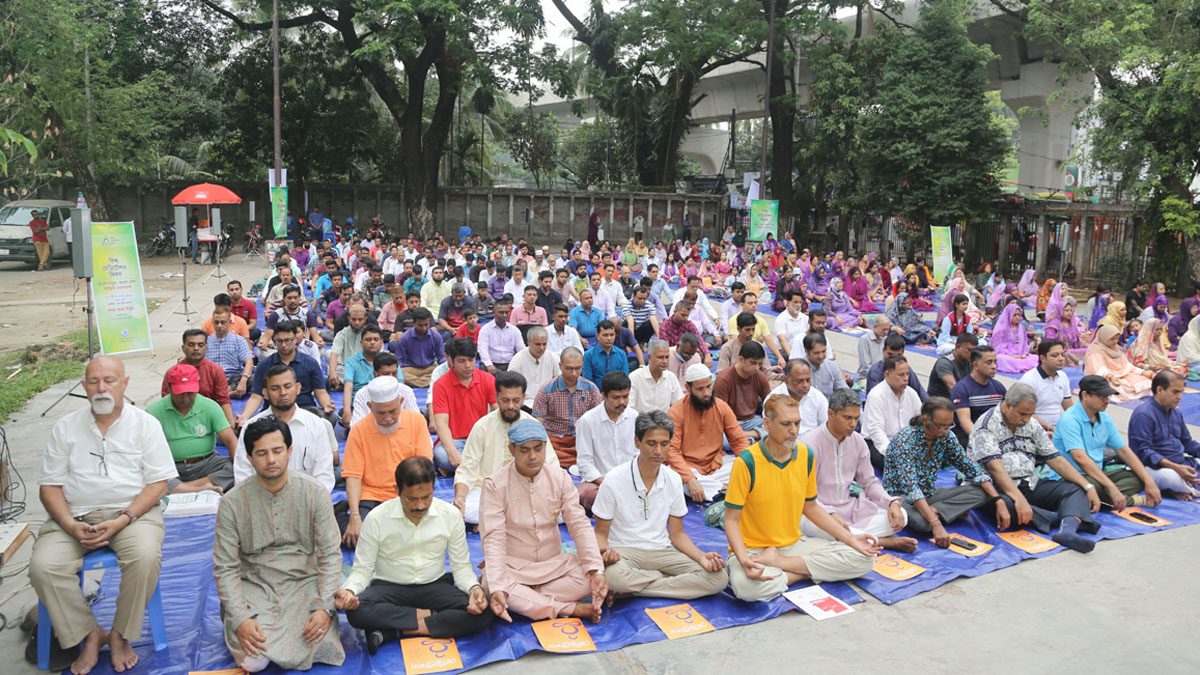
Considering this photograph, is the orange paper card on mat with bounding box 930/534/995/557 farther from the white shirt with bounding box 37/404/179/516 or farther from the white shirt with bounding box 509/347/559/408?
the white shirt with bounding box 37/404/179/516

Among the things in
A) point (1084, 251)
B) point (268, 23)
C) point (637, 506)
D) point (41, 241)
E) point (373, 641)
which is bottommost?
point (373, 641)

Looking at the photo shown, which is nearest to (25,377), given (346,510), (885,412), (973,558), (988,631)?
(346,510)

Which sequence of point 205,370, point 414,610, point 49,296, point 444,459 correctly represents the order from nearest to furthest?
1. point 414,610
2. point 444,459
3. point 205,370
4. point 49,296

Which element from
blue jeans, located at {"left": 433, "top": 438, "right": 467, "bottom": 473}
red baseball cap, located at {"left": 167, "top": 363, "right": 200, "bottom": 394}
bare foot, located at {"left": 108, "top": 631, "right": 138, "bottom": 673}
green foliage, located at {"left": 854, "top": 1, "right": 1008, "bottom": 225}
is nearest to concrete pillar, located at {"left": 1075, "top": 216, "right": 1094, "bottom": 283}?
green foliage, located at {"left": 854, "top": 1, "right": 1008, "bottom": 225}

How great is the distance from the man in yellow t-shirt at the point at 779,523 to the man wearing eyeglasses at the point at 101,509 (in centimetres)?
313

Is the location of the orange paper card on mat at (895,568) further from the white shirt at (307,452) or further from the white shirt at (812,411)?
the white shirt at (307,452)

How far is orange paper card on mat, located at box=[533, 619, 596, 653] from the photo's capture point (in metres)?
4.53

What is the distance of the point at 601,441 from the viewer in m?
6.41

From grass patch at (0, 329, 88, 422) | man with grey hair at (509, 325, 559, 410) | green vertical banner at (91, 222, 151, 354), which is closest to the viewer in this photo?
man with grey hair at (509, 325, 559, 410)

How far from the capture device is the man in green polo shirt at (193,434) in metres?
6.12

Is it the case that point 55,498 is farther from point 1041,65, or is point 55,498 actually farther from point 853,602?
point 1041,65

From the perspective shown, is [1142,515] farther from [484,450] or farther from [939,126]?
[939,126]

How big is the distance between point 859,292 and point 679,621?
1384cm

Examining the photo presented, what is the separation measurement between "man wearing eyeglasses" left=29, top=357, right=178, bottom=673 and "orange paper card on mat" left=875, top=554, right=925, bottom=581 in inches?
165
